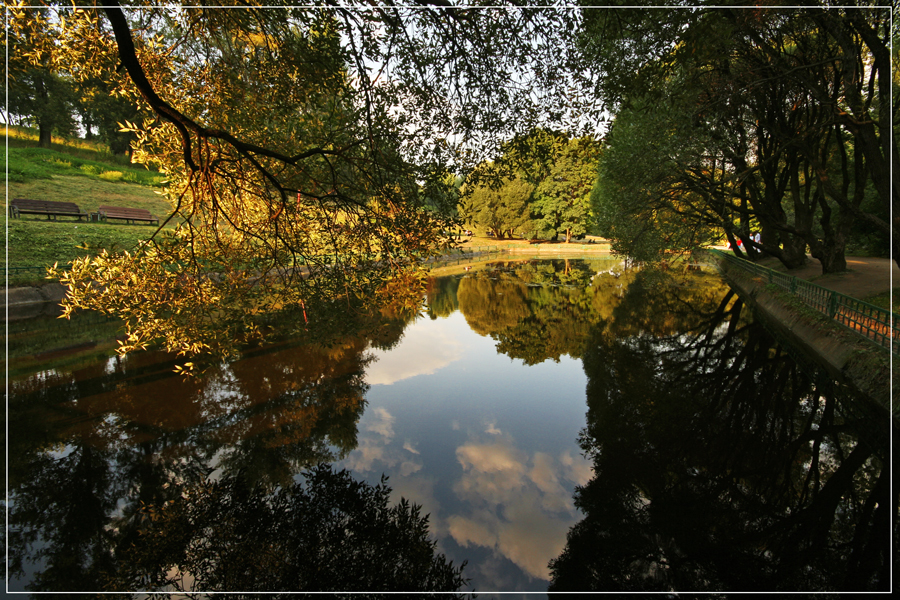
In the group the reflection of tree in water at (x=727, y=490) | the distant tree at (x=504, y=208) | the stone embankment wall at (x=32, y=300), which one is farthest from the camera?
the distant tree at (x=504, y=208)

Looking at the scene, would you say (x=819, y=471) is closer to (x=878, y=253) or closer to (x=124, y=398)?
(x=124, y=398)

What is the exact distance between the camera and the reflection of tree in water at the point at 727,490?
Answer: 15.5 ft

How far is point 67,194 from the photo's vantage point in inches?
1046

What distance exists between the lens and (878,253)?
2183cm

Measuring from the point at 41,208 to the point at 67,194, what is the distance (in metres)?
7.43

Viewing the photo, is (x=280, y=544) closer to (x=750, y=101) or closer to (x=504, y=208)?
(x=750, y=101)

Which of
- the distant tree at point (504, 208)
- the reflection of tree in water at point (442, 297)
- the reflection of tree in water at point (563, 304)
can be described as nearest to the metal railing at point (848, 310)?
the reflection of tree in water at point (563, 304)

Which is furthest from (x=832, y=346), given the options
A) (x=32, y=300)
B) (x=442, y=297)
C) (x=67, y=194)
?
(x=67, y=194)

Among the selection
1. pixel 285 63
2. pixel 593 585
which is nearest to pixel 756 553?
pixel 593 585

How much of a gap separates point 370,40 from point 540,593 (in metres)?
8.08

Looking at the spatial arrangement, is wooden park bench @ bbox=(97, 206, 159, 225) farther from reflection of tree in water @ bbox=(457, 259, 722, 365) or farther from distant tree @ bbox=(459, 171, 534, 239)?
distant tree @ bbox=(459, 171, 534, 239)

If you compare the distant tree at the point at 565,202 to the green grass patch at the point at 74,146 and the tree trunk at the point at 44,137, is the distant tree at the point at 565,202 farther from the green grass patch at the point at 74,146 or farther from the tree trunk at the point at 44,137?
the tree trunk at the point at 44,137

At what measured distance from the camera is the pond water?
4.85 m

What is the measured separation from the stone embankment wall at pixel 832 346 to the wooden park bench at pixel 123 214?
33662 millimetres
